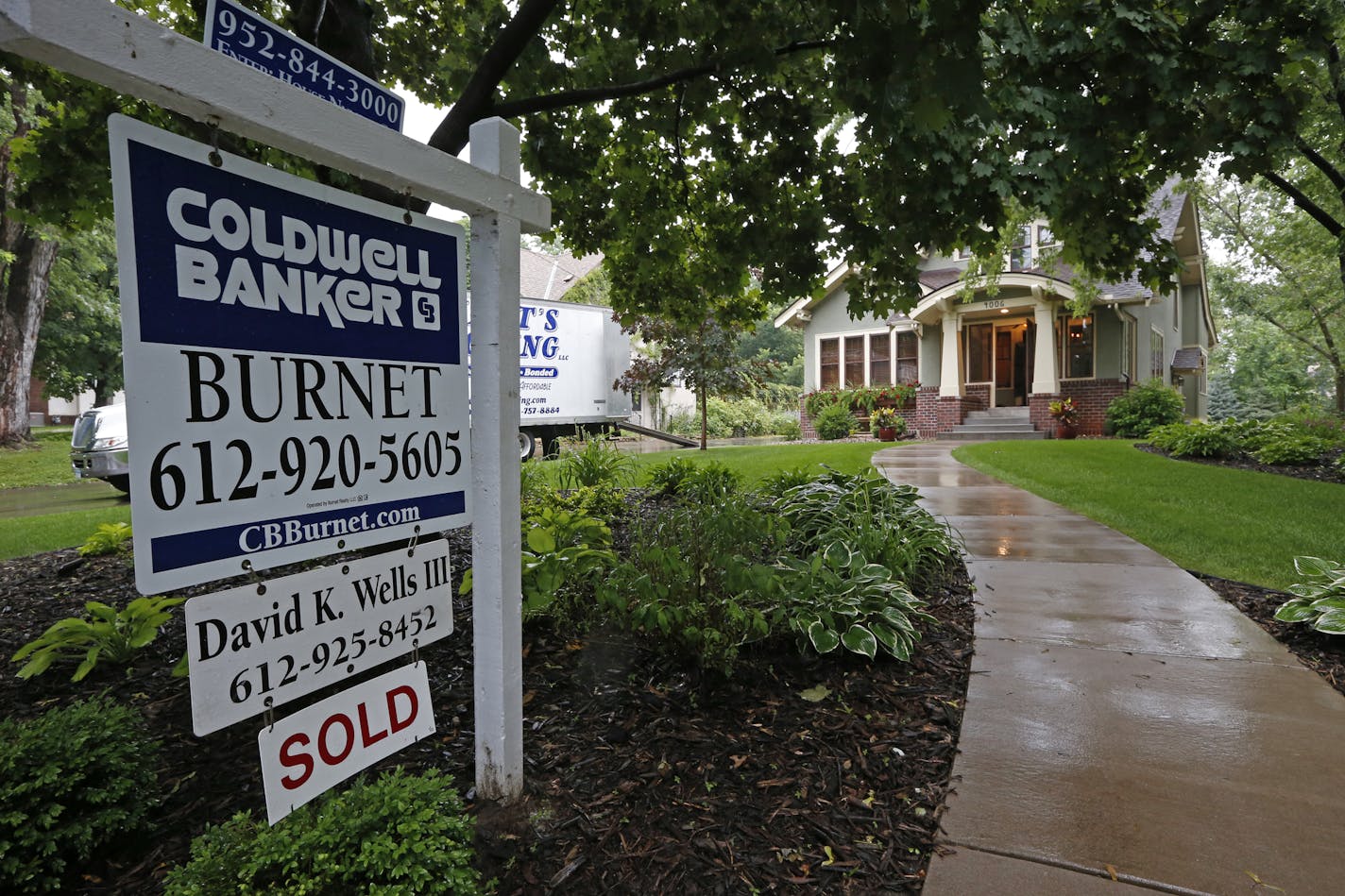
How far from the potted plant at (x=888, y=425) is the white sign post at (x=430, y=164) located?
16498 mm

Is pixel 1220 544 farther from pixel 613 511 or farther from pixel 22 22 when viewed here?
pixel 22 22

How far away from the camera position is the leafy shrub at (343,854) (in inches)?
52.9

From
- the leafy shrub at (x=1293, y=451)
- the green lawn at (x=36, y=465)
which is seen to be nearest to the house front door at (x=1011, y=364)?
the leafy shrub at (x=1293, y=451)

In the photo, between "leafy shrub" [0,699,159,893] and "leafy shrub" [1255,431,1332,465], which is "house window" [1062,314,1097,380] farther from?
"leafy shrub" [0,699,159,893]

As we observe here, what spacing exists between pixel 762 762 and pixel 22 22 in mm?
2364

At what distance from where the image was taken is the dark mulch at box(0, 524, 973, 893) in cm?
171

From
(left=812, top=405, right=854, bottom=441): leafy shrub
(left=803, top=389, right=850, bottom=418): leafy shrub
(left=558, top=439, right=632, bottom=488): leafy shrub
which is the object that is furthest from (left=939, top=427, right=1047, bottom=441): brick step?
(left=558, top=439, right=632, bottom=488): leafy shrub

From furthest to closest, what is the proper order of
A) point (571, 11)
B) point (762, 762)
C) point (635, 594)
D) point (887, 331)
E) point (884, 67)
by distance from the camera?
point (887, 331) < point (571, 11) < point (635, 594) < point (884, 67) < point (762, 762)

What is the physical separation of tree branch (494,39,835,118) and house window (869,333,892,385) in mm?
16784

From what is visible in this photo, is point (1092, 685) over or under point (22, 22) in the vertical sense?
under

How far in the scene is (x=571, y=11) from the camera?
4441 mm

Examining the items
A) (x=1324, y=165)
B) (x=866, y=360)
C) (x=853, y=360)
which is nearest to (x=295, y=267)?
(x=1324, y=165)

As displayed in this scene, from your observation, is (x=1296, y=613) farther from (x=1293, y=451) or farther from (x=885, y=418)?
(x=885, y=418)

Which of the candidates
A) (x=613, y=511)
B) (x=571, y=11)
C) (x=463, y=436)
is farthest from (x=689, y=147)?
(x=463, y=436)
